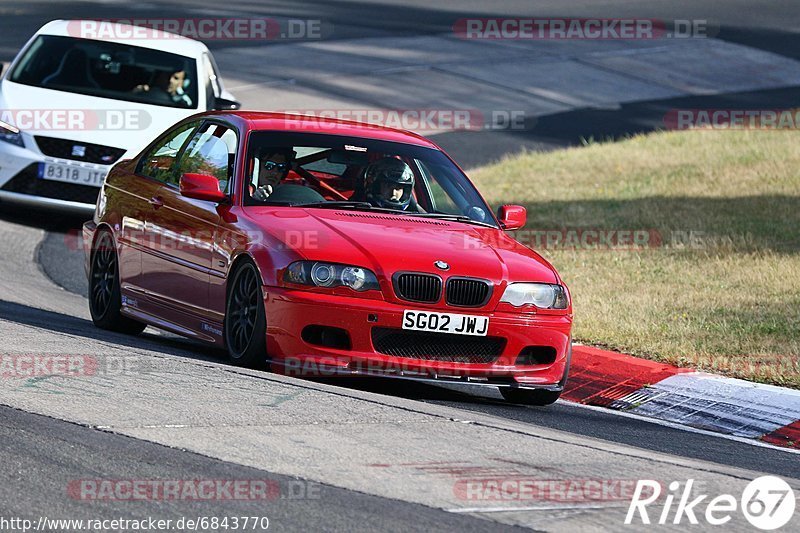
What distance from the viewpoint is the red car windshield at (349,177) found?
9.09 meters

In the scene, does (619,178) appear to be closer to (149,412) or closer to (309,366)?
Answer: (309,366)

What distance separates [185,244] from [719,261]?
18.7 feet

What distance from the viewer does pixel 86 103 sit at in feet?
49.5

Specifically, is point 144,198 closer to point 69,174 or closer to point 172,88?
point 69,174

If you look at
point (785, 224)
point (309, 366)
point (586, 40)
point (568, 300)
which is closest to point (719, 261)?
point (785, 224)

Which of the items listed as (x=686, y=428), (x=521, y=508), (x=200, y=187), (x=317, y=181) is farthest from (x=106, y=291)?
(x=521, y=508)

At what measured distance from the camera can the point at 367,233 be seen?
8430 mm

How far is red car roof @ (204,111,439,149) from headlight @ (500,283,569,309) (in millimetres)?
1713

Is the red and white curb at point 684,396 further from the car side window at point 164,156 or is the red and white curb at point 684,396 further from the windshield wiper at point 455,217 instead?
the car side window at point 164,156

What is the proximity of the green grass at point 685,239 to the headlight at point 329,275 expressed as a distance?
8.37 feet

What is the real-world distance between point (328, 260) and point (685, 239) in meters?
7.17
